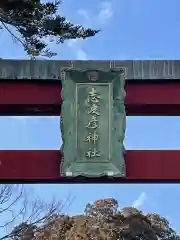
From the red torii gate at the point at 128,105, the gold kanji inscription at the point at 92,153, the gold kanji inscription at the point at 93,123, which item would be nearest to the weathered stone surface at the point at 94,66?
the red torii gate at the point at 128,105

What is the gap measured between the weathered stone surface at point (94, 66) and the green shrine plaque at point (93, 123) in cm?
13

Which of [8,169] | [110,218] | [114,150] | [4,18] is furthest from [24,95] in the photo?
[110,218]

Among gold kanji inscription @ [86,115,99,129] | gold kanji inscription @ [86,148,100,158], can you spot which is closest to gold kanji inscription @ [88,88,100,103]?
gold kanji inscription @ [86,115,99,129]

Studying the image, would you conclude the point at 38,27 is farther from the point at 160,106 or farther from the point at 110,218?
the point at 110,218

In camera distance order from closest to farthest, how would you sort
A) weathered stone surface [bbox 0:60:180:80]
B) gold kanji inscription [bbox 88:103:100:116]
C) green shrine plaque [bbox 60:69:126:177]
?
green shrine plaque [bbox 60:69:126:177]
gold kanji inscription [bbox 88:103:100:116]
weathered stone surface [bbox 0:60:180:80]

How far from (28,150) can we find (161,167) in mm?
1154

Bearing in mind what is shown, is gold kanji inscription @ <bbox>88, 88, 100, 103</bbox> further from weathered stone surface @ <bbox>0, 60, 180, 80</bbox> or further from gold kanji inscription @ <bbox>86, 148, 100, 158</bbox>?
gold kanji inscription @ <bbox>86, 148, 100, 158</bbox>

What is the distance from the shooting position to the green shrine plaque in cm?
420

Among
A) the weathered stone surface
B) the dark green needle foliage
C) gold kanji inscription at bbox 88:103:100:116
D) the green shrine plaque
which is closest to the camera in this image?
the green shrine plaque

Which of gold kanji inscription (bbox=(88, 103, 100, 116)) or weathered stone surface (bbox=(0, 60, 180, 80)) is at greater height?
weathered stone surface (bbox=(0, 60, 180, 80))

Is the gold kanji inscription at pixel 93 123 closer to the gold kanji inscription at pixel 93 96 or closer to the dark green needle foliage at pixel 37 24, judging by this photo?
the gold kanji inscription at pixel 93 96

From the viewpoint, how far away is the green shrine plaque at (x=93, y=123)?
4.20 metres

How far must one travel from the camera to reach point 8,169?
14.3 ft

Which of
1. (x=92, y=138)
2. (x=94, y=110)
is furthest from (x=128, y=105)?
(x=92, y=138)
